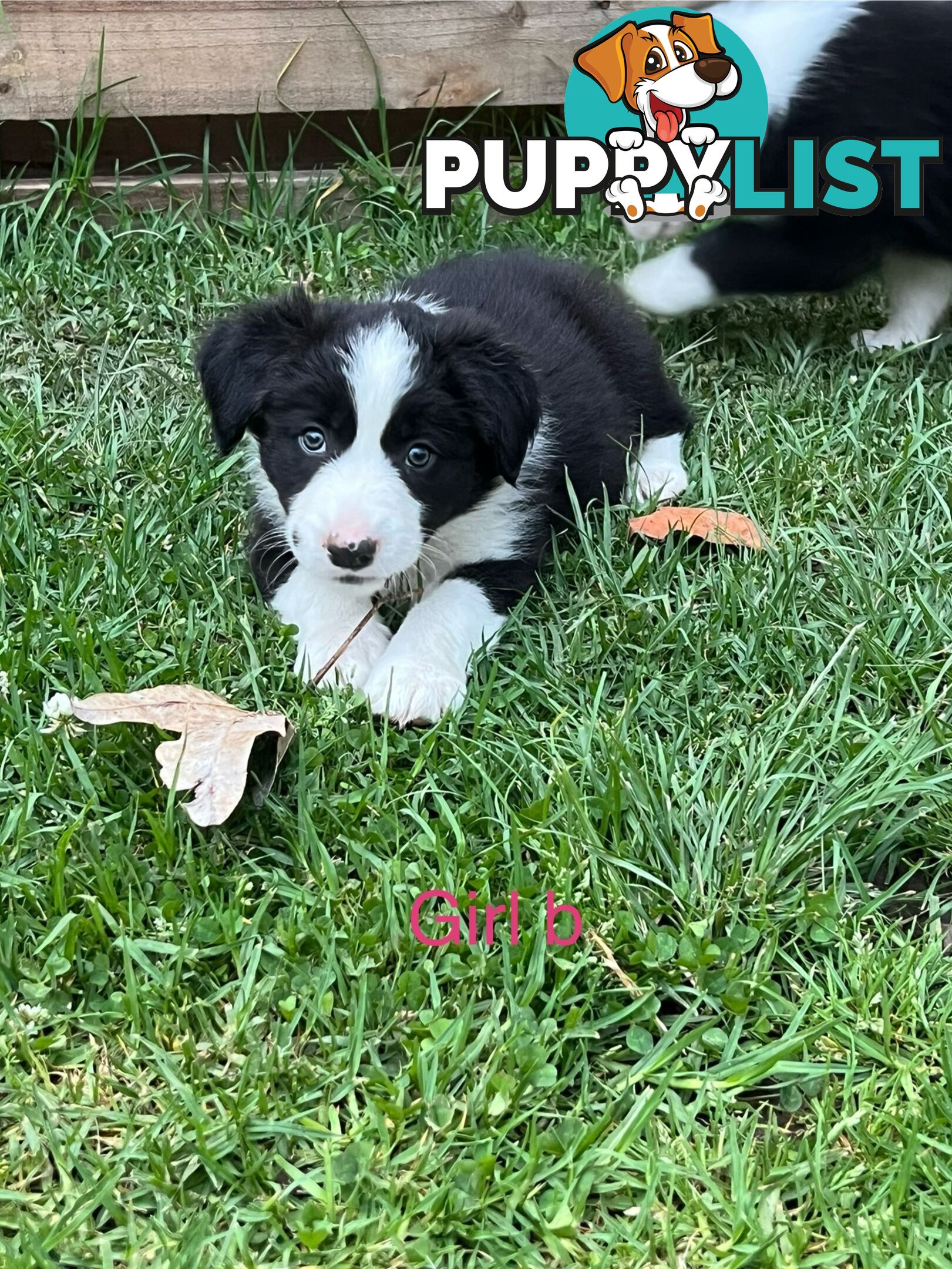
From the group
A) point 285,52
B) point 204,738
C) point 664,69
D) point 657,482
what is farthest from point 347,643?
point 285,52

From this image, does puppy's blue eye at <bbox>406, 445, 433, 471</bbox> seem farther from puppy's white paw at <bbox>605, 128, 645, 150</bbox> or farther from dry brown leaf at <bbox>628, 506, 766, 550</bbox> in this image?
puppy's white paw at <bbox>605, 128, 645, 150</bbox>

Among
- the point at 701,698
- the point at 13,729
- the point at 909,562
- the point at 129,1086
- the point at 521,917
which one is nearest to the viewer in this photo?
the point at 129,1086

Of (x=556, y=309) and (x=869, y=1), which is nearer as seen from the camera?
(x=556, y=309)

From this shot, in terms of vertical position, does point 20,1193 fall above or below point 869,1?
below

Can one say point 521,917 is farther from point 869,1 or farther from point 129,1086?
point 869,1

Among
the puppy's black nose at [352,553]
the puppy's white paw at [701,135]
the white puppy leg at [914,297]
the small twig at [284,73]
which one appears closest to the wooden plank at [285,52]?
the small twig at [284,73]

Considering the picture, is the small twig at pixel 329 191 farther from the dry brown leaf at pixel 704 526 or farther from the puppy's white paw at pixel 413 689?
the puppy's white paw at pixel 413 689

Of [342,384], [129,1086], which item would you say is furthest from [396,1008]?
[342,384]

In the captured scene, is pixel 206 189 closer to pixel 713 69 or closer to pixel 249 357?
pixel 713 69
